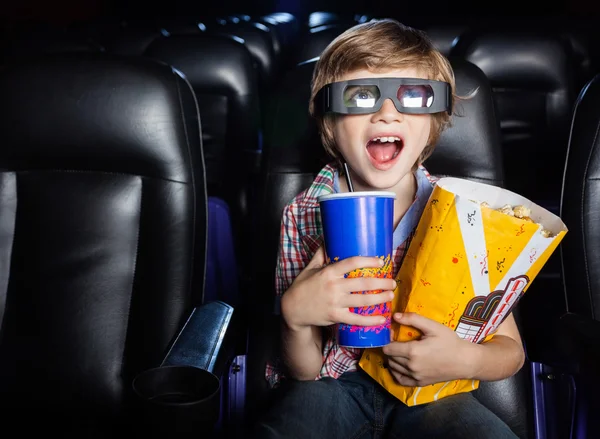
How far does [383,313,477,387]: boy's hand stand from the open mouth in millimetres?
328

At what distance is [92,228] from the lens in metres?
1.38

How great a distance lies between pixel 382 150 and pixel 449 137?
0.31 m

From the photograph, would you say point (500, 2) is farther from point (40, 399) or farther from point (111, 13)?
point (40, 399)

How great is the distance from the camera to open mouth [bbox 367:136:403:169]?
116 cm

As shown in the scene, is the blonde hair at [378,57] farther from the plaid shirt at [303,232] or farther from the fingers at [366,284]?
the fingers at [366,284]

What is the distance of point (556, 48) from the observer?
6.82ft

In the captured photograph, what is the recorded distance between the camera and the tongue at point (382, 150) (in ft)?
3.86

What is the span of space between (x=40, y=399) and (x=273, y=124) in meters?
0.81

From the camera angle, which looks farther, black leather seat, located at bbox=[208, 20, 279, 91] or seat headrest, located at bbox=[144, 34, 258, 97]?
black leather seat, located at bbox=[208, 20, 279, 91]

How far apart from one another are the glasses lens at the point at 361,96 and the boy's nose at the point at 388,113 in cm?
2

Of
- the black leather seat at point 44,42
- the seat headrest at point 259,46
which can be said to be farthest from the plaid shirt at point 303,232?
the black leather seat at point 44,42

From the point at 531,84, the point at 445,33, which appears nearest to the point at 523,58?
the point at 531,84

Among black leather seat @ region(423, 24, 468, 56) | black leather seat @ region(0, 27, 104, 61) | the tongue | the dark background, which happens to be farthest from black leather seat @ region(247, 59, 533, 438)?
the dark background

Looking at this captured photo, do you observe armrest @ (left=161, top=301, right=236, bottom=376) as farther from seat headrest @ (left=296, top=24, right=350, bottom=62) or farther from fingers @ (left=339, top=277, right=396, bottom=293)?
seat headrest @ (left=296, top=24, right=350, bottom=62)
